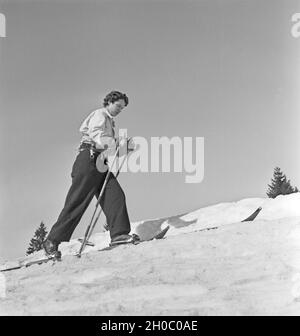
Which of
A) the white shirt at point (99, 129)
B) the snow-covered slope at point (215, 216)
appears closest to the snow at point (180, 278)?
the snow-covered slope at point (215, 216)

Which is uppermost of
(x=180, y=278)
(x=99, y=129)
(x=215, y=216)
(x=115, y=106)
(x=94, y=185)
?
(x=115, y=106)

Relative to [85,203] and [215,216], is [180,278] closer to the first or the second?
[85,203]

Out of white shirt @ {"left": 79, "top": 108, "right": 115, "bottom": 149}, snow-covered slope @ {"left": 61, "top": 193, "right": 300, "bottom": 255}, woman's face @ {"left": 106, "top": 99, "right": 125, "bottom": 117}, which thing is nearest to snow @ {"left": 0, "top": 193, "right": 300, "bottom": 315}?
snow-covered slope @ {"left": 61, "top": 193, "right": 300, "bottom": 255}

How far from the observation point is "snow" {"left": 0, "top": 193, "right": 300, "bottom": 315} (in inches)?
96.0

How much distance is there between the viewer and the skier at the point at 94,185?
3104mm

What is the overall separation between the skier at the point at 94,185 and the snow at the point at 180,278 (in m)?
0.14

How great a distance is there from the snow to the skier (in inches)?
5.6

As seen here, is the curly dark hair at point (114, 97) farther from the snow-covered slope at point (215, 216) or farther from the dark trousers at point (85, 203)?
the snow-covered slope at point (215, 216)

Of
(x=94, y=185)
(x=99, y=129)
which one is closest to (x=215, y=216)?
(x=94, y=185)

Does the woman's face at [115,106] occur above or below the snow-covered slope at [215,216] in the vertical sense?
above

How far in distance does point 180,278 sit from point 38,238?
1048 millimetres

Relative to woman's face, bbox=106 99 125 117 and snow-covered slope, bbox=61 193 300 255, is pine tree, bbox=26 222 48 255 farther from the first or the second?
woman's face, bbox=106 99 125 117

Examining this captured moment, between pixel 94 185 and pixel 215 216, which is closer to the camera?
pixel 94 185

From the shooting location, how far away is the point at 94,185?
10.4 feet
